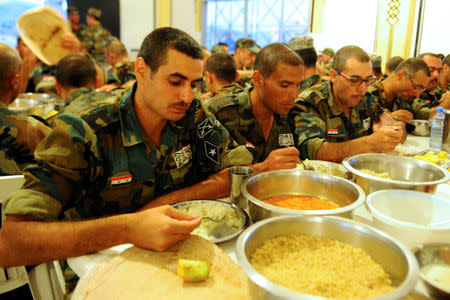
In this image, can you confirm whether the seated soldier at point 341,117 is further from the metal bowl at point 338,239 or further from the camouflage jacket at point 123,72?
the camouflage jacket at point 123,72

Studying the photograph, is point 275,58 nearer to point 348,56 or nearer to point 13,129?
point 348,56

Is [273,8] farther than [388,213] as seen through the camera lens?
Yes

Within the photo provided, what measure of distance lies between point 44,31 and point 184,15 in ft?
18.4

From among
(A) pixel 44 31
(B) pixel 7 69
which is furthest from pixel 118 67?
(B) pixel 7 69

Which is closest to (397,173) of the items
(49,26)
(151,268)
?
(151,268)

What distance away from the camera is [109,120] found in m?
Result: 1.38

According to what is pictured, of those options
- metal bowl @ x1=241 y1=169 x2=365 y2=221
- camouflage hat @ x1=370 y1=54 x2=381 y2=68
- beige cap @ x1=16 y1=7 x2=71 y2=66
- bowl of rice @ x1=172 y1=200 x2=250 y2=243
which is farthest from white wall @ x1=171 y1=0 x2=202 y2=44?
bowl of rice @ x1=172 y1=200 x2=250 y2=243

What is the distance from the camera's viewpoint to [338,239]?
1.00m

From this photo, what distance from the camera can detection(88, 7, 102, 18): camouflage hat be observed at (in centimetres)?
789

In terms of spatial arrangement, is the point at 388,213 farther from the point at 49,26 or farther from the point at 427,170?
the point at 49,26

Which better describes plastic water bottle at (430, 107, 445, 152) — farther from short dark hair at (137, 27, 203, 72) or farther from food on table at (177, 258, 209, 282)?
food on table at (177, 258, 209, 282)

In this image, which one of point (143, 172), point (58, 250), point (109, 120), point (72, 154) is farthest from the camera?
point (143, 172)

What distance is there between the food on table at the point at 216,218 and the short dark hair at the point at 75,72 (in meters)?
2.23

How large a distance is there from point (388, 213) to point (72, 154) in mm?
1193
